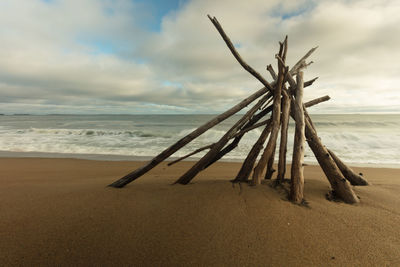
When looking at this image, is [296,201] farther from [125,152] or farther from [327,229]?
[125,152]

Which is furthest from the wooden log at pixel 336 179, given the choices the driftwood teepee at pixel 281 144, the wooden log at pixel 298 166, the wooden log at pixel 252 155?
the wooden log at pixel 252 155

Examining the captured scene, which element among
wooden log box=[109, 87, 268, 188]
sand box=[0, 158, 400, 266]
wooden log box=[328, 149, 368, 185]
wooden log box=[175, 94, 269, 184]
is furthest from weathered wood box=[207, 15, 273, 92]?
sand box=[0, 158, 400, 266]

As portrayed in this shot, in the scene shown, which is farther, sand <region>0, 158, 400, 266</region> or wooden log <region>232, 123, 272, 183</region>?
wooden log <region>232, 123, 272, 183</region>

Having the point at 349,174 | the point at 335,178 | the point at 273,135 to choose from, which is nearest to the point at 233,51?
the point at 273,135

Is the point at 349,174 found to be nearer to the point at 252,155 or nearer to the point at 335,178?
the point at 335,178

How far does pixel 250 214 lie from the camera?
2.27m

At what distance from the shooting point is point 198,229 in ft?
6.68

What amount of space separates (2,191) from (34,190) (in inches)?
19.6

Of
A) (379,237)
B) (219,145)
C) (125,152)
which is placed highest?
(219,145)

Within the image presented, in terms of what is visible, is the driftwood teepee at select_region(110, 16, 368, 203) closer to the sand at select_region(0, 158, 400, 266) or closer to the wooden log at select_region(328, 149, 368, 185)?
the wooden log at select_region(328, 149, 368, 185)

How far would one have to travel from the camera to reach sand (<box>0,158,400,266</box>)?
1.67 m

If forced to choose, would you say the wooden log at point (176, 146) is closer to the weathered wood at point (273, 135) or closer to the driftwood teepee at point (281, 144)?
the driftwood teepee at point (281, 144)

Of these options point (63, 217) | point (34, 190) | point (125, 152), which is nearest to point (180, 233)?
point (63, 217)

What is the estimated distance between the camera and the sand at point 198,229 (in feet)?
5.48
